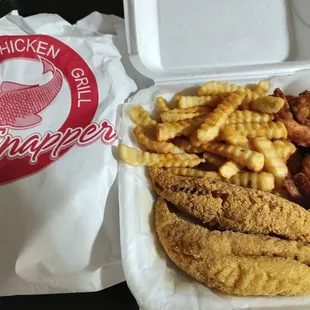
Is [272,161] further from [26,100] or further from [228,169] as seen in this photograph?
[26,100]

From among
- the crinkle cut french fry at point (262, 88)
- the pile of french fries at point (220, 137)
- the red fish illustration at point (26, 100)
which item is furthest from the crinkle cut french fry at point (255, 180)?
the red fish illustration at point (26, 100)

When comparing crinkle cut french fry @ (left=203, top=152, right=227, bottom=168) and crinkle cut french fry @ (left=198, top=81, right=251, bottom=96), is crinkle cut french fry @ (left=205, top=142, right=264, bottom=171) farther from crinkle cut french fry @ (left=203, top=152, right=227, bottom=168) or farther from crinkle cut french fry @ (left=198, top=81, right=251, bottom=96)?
crinkle cut french fry @ (left=198, top=81, right=251, bottom=96)

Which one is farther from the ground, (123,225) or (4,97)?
(4,97)

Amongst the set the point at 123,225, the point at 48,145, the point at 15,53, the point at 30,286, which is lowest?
the point at 30,286

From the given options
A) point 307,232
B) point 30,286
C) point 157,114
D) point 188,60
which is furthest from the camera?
point 188,60

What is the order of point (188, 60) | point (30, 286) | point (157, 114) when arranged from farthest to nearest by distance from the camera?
point (188, 60) < point (157, 114) < point (30, 286)

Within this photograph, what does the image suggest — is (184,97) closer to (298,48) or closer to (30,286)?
(298,48)

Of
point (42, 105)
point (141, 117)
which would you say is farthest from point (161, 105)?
point (42, 105)

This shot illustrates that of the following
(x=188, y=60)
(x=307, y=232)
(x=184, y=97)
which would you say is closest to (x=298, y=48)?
(x=188, y=60)

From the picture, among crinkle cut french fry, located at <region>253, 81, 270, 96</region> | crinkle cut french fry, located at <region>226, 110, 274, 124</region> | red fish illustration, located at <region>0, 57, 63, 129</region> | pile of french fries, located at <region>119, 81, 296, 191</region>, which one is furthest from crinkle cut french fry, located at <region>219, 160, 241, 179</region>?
red fish illustration, located at <region>0, 57, 63, 129</region>
